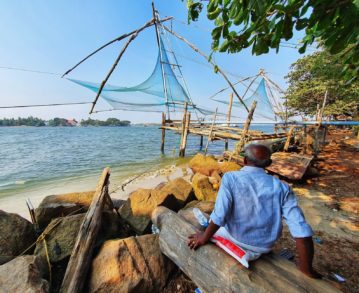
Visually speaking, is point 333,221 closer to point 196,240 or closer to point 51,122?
point 196,240

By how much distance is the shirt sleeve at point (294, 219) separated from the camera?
1542 millimetres

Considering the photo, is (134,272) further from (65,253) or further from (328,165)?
(328,165)

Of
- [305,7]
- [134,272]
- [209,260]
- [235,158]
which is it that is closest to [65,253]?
[134,272]

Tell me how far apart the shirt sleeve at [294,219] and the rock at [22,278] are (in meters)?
2.28

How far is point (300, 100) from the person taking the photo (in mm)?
16844

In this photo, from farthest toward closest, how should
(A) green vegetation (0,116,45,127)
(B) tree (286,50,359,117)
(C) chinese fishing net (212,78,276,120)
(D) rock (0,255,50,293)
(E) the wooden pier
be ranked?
(A) green vegetation (0,116,45,127), (C) chinese fishing net (212,78,276,120), (B) tree (286,50,359,117), (E) the wooden pier, (D) rock (0,255,50,293)

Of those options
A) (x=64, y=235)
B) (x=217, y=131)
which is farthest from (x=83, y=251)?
(x=217, y=131)

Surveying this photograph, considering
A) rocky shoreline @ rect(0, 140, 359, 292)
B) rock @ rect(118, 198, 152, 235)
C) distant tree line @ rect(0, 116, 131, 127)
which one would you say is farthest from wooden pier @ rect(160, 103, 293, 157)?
distant tree line @ rect(0, 116, 131, 127)

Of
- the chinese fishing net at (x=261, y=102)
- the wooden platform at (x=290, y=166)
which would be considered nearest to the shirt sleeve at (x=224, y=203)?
the wooden platform at (x=290, y=166)

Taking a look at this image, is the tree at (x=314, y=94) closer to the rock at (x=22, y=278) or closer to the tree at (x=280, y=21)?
the tree at (x=280, y=21)

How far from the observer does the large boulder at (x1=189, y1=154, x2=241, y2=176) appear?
649cm

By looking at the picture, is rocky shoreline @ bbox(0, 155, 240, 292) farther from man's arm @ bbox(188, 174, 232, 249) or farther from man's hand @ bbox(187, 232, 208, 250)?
man's arm @ bbox(188, 174, 232, 249)

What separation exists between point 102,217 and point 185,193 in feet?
5.88

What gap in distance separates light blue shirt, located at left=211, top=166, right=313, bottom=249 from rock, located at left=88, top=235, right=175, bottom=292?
3.95ft
